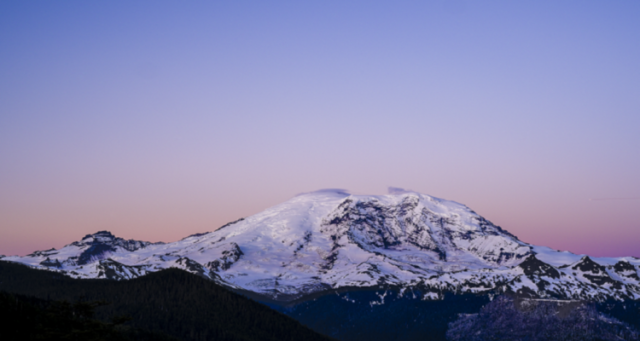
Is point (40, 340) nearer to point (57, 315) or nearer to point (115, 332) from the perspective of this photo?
point (57, 315)

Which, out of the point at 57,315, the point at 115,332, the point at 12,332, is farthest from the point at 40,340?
the point at 12,332

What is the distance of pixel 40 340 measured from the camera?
355 feet

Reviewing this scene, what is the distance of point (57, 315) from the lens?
110m

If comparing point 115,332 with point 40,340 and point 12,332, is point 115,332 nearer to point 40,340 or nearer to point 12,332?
point 40,340

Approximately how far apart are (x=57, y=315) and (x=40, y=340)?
4.57 m

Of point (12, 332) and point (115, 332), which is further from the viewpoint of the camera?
point (12, 332)

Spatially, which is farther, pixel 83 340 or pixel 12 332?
pixel 12 332

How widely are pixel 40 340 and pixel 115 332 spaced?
1174 cm

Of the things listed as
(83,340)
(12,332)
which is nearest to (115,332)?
(83,340)

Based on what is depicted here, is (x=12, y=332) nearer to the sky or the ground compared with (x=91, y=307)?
nearer to the ground

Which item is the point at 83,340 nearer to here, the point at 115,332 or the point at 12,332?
the point at 115,332

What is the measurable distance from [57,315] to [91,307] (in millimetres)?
6433

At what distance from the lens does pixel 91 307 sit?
108062 mm

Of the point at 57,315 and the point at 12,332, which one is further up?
the point at 57,315
